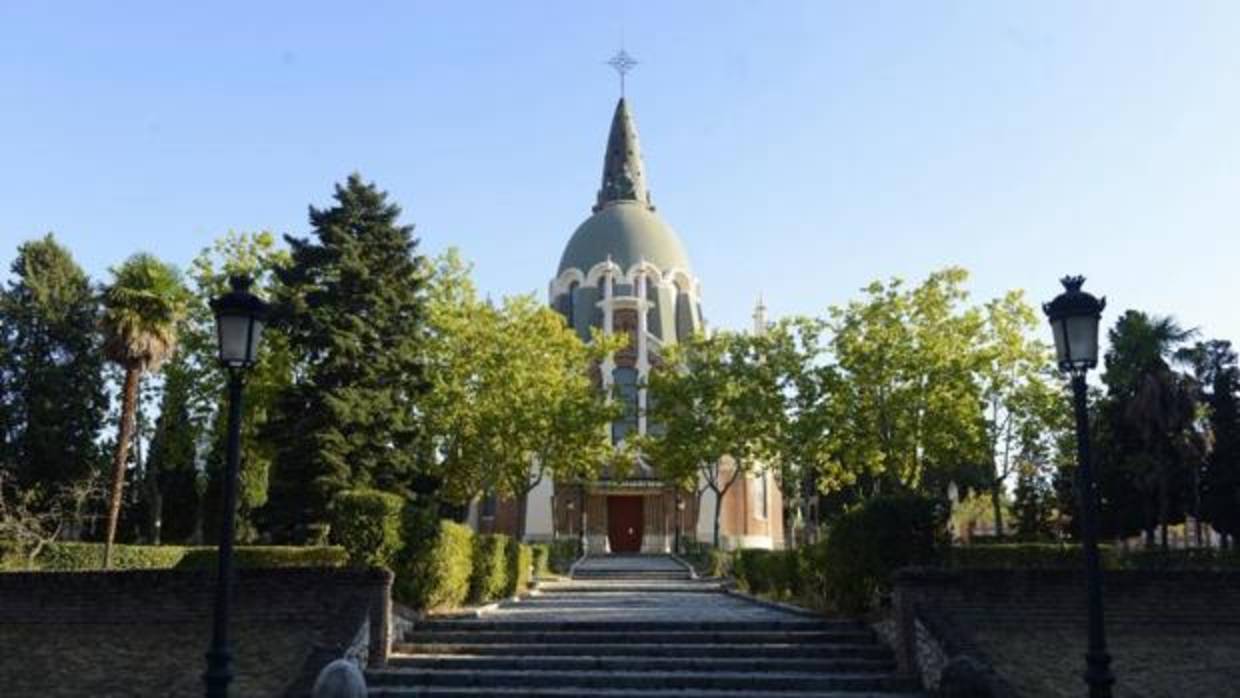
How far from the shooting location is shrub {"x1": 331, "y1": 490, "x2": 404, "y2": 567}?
13.7 meters

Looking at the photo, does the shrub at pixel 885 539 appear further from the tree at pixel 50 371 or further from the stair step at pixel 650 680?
the tree at pixel 50 371

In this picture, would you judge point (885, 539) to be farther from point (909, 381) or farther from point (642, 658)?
point (909, 381)

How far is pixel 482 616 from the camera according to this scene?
48.7 ft

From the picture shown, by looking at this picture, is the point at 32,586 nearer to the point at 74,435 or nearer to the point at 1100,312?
the point at 1100,312

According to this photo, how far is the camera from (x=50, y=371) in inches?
1529

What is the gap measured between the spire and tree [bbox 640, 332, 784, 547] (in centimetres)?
3055

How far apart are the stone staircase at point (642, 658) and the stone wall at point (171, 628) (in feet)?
2.80

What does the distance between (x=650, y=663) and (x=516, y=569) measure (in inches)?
351

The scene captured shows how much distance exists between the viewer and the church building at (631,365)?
169 ft

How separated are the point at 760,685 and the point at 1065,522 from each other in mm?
42945

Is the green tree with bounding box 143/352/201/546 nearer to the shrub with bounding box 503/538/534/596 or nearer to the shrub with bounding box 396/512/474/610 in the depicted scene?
the shrub with bounding box 503/538/534/596

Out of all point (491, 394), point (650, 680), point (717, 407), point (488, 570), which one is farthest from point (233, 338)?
point (717, 407)

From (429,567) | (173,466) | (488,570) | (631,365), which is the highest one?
(631,365)

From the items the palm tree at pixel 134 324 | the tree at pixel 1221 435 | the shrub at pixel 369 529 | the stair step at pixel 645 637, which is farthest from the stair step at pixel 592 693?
the tree at pixel 1221 435
